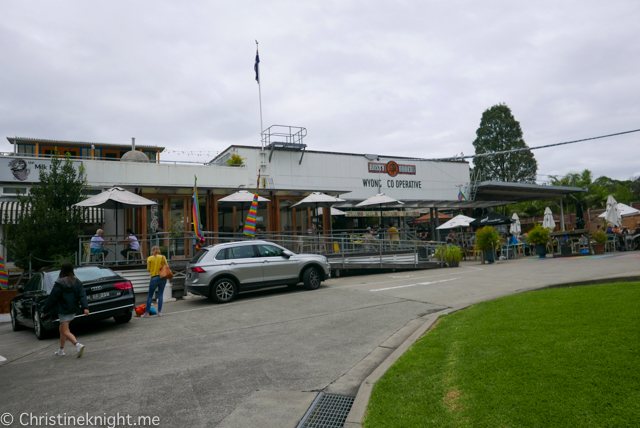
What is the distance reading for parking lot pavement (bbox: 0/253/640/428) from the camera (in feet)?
15.4

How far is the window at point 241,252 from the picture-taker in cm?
1231

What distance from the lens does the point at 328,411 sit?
443 centimetres

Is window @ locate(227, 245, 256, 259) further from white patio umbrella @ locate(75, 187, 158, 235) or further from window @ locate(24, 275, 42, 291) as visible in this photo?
white patio umbrella @ locate(75, 187, 158, 235)

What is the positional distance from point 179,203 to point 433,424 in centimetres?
1760

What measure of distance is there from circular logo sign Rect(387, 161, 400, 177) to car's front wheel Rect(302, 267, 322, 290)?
812 inches

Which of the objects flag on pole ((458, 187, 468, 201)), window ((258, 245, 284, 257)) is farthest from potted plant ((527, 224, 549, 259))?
flag on pole ((458, 187, 468, 201))

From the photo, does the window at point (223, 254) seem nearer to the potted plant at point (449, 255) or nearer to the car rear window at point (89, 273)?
the car rear window at point (89, 273)

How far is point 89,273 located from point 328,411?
23.7 ft

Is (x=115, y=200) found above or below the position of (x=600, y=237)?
above

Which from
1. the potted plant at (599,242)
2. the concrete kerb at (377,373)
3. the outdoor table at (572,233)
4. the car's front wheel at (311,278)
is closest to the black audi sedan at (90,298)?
the car's front wheel at (311,278)

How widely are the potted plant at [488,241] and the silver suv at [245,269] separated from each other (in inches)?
378

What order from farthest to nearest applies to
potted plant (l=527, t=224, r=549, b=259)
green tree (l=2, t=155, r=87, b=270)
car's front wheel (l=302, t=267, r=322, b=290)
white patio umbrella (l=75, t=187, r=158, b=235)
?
1. potted plant (l=527, t=224, r=549, b=259)
2. green tree (l=2, t=155, r=87, b=270)
3. white patio umbrella (l=75, t=187, r=158, b=235)
4. car's front wheel (l=302, t=267, r=322, b=290)

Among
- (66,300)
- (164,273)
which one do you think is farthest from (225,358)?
(164,273)

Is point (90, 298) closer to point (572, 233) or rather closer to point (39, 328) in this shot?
point (39, 328)
